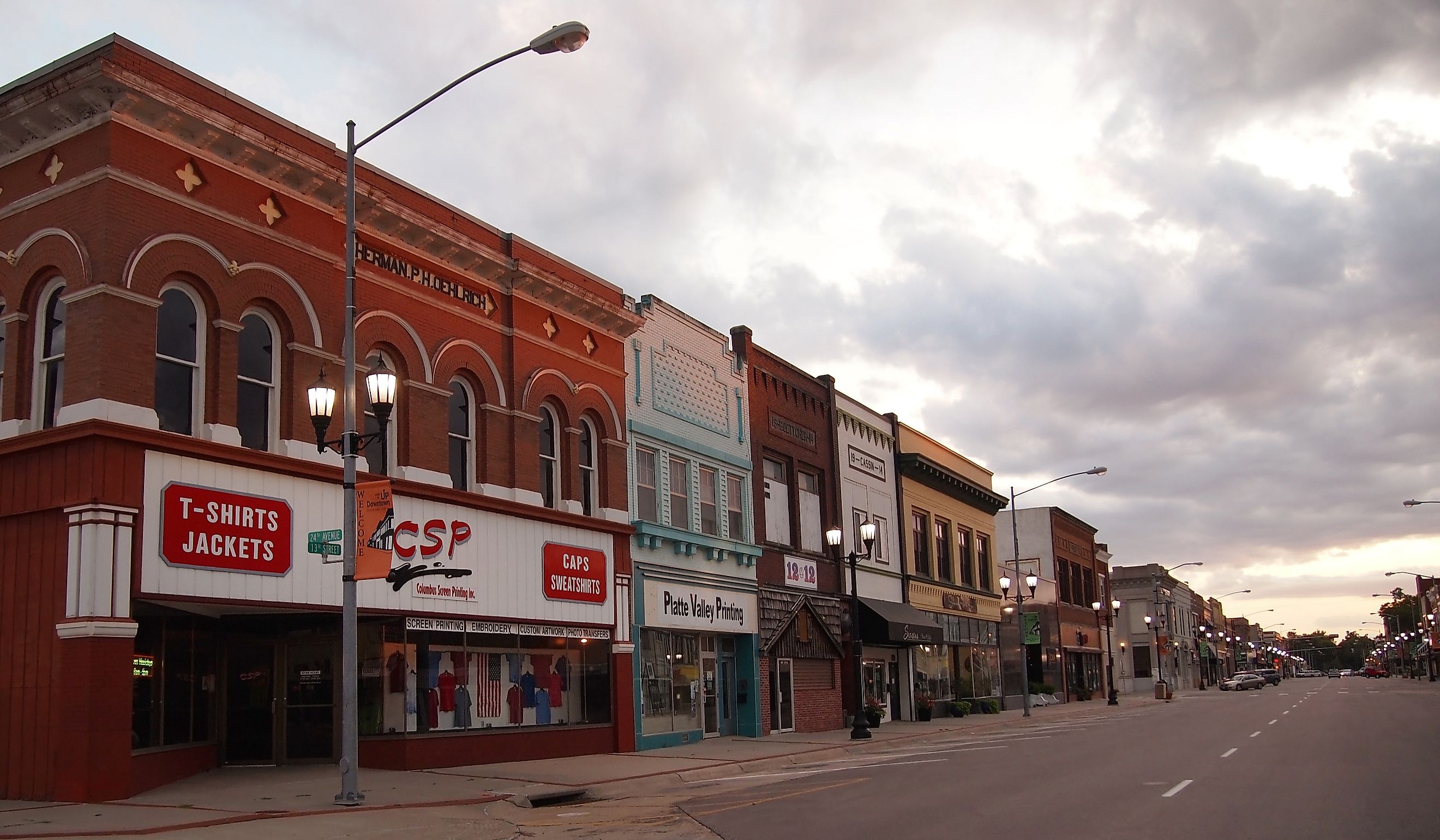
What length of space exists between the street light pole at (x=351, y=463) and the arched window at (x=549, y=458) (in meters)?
9.27

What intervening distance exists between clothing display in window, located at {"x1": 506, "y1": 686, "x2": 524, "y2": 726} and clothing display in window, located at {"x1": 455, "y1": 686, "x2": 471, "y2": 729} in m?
1.13

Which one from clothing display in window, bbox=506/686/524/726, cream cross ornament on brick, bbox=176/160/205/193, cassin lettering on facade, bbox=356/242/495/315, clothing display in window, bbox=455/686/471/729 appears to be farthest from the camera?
clothing display in window, bbox=506/686/524/726

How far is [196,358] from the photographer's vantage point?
58.5ft

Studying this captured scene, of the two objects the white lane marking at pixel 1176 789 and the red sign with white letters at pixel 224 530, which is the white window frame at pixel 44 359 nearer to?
the red sign with white letters at pixel 224 530

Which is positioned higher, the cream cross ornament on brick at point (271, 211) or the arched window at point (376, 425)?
the cream cross ornament on brick at point (271, 211)

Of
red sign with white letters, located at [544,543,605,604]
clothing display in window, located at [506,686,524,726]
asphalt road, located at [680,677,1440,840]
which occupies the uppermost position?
red sign with white letters, located at [544,543,605,604]

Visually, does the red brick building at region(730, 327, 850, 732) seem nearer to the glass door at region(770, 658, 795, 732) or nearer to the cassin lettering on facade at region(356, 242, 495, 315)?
the glass door at region(770, 658, 795, 732)

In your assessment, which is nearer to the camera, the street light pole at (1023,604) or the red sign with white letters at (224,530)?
the red sign with white letters at (224,530)

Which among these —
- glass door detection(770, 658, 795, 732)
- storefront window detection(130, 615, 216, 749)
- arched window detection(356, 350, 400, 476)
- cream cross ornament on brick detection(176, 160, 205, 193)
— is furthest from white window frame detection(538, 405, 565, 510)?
glass door detection(770, 658, 795, 732)

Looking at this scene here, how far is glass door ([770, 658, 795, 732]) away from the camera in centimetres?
3216

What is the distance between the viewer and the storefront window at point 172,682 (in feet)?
56.9

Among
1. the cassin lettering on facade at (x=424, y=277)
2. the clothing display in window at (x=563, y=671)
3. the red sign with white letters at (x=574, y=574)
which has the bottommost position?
the clothing display in window at (x=563, y=671)

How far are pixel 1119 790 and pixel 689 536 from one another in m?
14.2

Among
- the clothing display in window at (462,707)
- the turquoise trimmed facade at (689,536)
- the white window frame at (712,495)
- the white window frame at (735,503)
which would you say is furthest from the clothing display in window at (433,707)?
the white window frame at (735,503)
